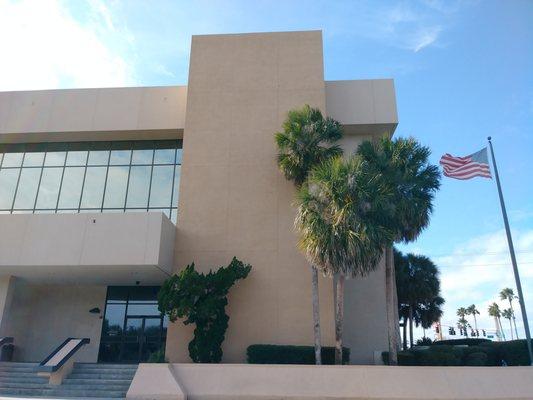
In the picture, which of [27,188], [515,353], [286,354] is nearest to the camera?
[286,354]

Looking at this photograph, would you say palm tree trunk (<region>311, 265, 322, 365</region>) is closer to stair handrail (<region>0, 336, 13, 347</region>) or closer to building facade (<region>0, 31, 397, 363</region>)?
building facade (<region>0, 31, 397, 363</region>)

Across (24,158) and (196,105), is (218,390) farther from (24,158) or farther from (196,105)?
(24,158)

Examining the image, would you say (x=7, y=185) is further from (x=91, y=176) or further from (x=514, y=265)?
(x=514, y=265)

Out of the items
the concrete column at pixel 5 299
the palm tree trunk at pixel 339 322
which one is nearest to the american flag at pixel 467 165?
the palm tree trunk at pixel 339 322

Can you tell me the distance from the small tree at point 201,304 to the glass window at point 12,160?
40.5ft

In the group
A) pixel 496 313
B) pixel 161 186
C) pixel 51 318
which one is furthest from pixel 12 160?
pixel 496 313

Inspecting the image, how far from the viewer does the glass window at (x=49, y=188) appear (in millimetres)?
22359

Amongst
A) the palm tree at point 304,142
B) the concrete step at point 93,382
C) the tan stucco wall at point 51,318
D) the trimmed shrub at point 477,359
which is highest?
the palm tree at point 304,142

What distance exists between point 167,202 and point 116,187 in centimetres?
286

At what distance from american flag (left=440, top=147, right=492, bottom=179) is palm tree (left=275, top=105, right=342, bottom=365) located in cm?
448

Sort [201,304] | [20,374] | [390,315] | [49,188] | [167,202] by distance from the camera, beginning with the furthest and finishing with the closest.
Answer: [49,188] → [167,202] → [390,315] → [201,304] → [20,374]

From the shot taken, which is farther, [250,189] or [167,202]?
[167,202]

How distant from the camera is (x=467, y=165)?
18234 mm

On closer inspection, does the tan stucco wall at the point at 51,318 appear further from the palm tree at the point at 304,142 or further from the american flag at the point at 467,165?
the american flag at the point at 467,165
